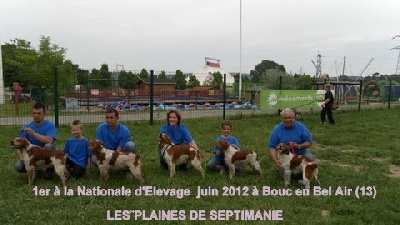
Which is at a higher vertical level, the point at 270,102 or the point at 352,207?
the point at 270,102

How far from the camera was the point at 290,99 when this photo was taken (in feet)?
55.9

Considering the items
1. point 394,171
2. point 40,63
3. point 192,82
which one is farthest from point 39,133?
point 192,82

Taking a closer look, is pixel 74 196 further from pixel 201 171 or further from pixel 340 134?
pixel 340 134

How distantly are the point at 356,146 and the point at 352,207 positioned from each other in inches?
219

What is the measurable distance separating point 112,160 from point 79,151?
81cm

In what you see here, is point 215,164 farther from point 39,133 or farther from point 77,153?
point 39,133

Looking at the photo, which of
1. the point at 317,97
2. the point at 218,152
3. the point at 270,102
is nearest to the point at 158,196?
the point at 218,152

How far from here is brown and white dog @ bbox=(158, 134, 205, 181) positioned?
6113 millimetres

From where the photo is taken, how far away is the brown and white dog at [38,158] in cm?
559

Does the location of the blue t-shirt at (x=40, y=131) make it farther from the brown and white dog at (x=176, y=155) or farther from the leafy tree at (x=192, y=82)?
the leafy tree at (x=192, y=82)

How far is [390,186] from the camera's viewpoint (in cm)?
600

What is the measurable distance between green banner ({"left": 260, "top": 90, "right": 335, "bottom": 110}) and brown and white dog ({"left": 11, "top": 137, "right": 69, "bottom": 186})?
11.7 meters

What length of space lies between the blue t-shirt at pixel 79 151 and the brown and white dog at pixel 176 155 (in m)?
1.24

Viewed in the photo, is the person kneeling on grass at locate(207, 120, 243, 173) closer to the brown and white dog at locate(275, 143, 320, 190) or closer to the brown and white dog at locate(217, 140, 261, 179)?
the brown and white dog at locate(217, 140, 261, 179)
